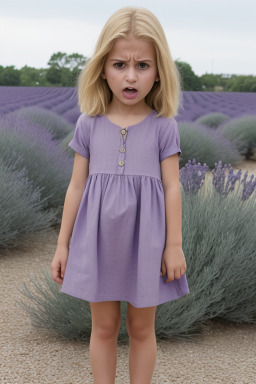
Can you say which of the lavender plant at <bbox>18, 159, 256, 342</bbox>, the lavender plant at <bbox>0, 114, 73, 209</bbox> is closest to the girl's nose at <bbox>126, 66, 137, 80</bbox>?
the lavender plant at <bbox>18, 159, 256, 342</bbox>

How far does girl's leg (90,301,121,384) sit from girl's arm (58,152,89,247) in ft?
0.84

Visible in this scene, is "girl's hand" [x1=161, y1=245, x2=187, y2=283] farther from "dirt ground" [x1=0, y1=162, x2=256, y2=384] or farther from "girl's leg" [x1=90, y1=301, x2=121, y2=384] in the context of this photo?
"dirt ground" [x1=0, y1=162, x2=256, y2=384]

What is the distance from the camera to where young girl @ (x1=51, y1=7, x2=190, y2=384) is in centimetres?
173

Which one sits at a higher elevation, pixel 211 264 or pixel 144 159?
pixel 144 159

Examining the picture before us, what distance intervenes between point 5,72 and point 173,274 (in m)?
40.8

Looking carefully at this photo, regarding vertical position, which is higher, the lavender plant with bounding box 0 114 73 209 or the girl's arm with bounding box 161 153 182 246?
the girl's arm with bounding box 161 153 182 246

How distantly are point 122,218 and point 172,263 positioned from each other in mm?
224

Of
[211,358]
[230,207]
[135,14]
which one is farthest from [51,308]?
[135,14]

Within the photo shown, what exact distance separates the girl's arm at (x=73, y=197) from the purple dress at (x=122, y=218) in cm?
4

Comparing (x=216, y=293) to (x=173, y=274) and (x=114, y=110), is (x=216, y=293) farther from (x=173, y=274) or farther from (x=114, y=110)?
(x=114, y=110)

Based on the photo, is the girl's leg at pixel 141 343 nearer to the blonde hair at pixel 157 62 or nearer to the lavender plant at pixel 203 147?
the blonde hair at pixel 157 62

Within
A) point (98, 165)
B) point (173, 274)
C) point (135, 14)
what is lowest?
point (173, 274)

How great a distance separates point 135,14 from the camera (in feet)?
5.74

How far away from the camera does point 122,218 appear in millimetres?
1724
